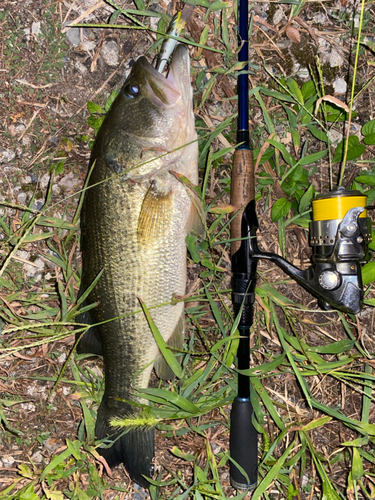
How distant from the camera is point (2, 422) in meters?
2.53

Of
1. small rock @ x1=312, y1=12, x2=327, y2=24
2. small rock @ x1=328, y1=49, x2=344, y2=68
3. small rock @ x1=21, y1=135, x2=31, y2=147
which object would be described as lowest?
small rock @ x1=21, y1=135, x2=31, y2=147

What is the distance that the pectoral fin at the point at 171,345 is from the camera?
2270 millimetres

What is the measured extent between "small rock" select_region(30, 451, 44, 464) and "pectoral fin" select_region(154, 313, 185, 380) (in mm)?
998

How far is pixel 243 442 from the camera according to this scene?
2.13 m

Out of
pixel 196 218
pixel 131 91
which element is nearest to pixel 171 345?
pixel 196 218

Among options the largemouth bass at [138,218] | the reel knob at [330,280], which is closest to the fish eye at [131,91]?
the largemouth bass at [138,218]

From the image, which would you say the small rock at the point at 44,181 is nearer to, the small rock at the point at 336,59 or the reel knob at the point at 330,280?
the reel knob at the point at 330,280

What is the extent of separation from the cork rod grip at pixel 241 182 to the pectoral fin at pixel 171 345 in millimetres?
545

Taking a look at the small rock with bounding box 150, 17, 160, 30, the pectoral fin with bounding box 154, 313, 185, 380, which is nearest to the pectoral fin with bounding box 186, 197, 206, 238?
the pectoral fin with bounding box 154, 313, 185, 380

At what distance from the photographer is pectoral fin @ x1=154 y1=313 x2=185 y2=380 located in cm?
227

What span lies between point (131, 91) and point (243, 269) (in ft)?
3.55

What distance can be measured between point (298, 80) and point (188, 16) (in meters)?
0.73

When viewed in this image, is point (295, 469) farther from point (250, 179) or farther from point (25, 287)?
point (25, 287)

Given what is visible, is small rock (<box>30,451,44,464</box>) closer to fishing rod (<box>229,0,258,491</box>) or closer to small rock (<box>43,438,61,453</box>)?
small rock (<box>43,438,61,453</box>)
